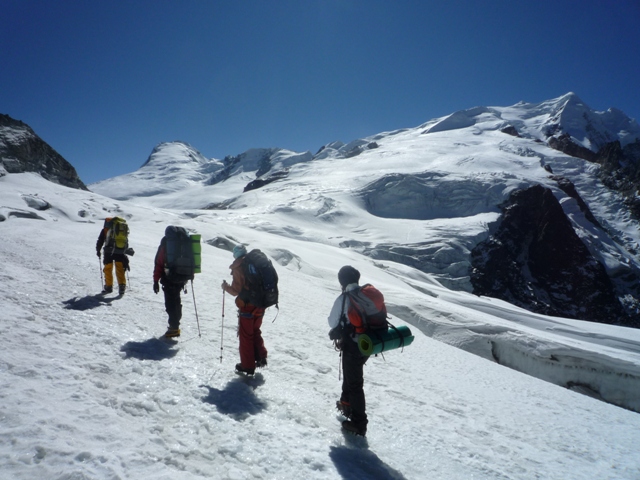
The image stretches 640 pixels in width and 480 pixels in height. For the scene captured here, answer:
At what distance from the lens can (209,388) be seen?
437 cm

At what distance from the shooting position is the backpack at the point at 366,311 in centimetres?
392

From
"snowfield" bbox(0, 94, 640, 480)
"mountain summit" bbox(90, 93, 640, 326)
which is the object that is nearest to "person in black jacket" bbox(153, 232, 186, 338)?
"snowfield" bbox(0, 94, 640, 480)

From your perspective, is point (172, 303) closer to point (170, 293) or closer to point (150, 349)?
point (170, 293)

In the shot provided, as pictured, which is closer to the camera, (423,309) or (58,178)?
(423,309)

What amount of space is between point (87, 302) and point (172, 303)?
182 cm

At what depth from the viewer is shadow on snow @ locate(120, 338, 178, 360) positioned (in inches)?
187

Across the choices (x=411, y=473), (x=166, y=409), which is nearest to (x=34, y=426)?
(x=166, y=409)

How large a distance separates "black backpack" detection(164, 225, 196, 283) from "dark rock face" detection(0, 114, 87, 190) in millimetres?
34313

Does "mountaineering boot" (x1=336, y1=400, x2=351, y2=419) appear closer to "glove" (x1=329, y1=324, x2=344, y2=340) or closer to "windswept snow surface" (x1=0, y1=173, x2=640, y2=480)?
"windswept snow surface" (x1=0, y1=173, x2=640, y2=480)

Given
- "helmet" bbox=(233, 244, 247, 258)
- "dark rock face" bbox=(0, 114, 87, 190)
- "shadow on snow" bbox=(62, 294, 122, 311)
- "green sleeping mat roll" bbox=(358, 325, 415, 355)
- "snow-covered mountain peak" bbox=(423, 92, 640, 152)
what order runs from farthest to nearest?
1. "snow-covered mountain peak" bbox=(423, 92, 640, 152)
2. "dark rock face" bbox=(0, 114, 87, 190)
3. "shadow on snow" bbox=(62, 294, 122, 311)
4. "helmet" bbox=(233, 244, 247, 258)
5. "green sleeping mat roll" bbox=(358, 325, 415, 355)

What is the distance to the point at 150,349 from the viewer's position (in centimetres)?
504

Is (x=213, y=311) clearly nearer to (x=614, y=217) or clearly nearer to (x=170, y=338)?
(x=170, y=338)

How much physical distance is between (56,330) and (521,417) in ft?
22.5

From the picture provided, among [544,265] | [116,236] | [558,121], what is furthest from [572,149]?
[116,236]
